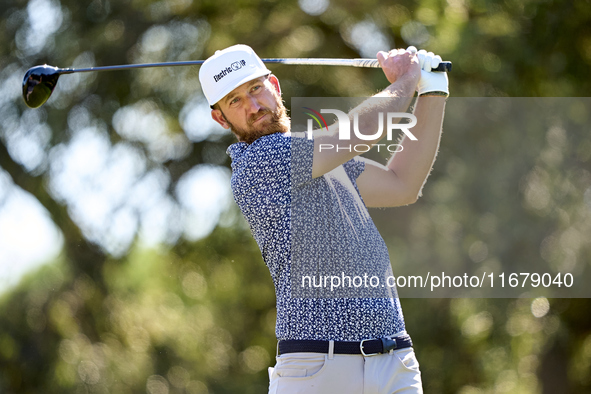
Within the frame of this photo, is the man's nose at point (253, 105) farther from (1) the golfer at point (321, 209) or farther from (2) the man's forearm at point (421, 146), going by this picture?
(2) the man's forearm at point (421, 146)

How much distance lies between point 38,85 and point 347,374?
6.82ft

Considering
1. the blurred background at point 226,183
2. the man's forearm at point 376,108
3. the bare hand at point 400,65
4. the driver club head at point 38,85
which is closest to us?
the man's forearm at point 376,108

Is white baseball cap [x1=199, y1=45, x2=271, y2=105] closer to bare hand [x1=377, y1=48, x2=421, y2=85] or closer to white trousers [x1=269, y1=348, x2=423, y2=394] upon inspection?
bare hand [x1=377, y1=48, x2=421, y2=85]

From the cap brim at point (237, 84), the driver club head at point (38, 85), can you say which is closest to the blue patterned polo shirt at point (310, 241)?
the cap brim at point (237, 84)

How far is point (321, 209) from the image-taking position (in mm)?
2068

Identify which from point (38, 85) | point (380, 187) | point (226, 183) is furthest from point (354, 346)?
point (226, 183)

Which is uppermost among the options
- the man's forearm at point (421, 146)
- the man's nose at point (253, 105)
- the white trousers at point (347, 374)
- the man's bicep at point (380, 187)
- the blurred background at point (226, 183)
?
the man's nose at point (253, 105)

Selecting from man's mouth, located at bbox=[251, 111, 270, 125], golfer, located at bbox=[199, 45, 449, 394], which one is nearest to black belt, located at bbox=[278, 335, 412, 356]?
golfer, located at bbox=[199, 45, 449, 394]

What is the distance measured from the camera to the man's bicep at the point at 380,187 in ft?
7.80

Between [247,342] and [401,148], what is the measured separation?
464 centimetres

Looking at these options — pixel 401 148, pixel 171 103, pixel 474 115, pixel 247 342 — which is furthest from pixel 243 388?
pixel 401 148

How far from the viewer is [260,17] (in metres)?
5.87

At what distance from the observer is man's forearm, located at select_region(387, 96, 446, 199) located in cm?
236

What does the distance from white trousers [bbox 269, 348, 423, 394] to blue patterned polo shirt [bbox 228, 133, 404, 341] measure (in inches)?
2.2
